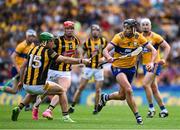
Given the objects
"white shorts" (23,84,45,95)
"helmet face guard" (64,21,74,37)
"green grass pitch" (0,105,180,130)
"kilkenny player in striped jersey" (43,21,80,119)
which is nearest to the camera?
"green grass pitch" (0,105,180,130)

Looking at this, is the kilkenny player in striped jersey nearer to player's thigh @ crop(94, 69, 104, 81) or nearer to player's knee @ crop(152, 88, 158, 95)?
player's knee @ crop(152, 88, 158, 95)

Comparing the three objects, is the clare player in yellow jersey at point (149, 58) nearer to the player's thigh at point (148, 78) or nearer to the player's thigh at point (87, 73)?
the player's thigh at point (148, 78)

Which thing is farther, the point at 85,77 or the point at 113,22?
the point at 113,22

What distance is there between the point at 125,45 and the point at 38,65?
7.44ft

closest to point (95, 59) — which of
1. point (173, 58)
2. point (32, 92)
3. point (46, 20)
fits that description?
point (32, 92)

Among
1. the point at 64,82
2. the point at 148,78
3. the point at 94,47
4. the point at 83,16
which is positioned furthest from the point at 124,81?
the point at 83,16

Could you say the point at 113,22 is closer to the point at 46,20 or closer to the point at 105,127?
the point at 46,20

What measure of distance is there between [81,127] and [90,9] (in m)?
20.4

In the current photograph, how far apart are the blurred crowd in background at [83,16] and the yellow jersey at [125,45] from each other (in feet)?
50.9

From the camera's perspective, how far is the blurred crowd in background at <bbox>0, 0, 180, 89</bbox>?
33594 mm

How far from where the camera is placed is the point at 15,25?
3450 centimetres

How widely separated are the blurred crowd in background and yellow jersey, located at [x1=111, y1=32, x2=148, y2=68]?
15.5 m

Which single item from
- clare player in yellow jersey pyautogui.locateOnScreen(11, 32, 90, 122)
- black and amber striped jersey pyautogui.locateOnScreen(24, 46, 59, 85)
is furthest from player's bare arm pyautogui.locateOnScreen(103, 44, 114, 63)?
black and amber striped jersey pyautogui.locateOnScreen(24, 46, 59, 85)

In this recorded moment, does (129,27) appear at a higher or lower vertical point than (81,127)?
higher
